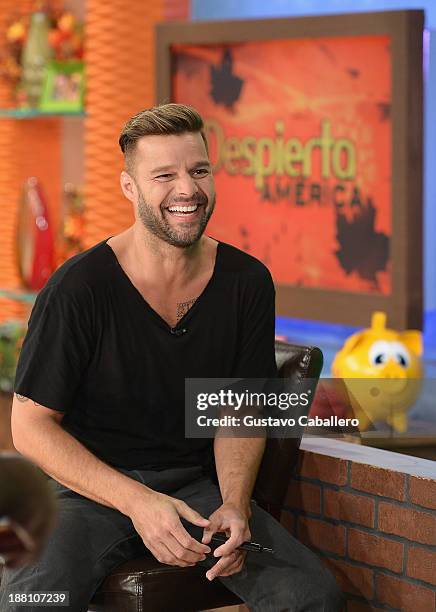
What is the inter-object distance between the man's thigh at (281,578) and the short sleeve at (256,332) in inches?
12.4

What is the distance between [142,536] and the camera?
Result: 2113 mm

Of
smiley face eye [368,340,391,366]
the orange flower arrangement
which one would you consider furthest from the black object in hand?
the orange flower arrangement

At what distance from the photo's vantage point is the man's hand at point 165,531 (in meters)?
2.08

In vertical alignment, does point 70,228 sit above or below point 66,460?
above

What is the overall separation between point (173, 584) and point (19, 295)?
3.64 m

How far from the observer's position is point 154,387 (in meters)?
2.29

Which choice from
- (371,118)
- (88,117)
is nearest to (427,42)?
(371,118)

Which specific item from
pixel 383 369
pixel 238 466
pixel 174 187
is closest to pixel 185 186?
pixel 174 187

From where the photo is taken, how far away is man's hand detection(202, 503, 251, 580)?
2.11 m

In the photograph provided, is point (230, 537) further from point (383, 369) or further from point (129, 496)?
point (383, 369)

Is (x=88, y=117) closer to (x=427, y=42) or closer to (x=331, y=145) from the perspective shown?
(x=331, y=145)

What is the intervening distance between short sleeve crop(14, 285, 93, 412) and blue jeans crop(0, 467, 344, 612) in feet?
0.72

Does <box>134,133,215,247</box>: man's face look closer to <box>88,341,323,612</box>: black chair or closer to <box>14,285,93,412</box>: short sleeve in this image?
<box>14,285,93,412</box>: short sleeve

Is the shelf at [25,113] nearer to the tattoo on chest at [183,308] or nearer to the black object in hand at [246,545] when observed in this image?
the tattoo on chest at [183,308]
